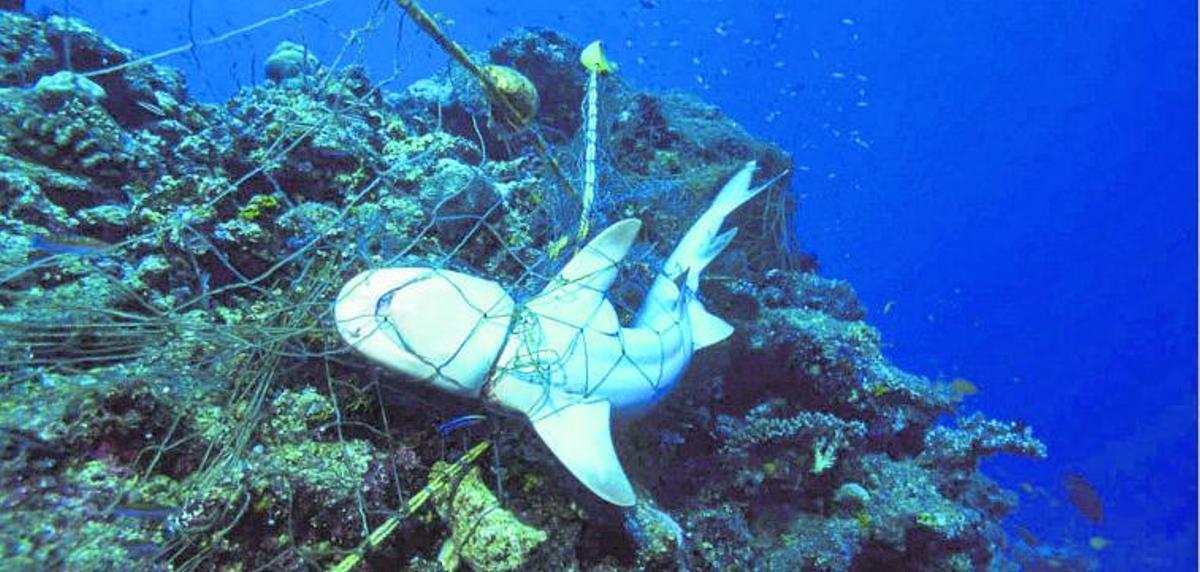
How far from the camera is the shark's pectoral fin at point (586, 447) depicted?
3123 mm

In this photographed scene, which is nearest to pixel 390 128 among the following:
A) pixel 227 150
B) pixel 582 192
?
pixel 227 150

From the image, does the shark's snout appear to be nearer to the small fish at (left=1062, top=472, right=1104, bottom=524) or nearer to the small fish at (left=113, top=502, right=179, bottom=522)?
the small fish at (left=113, top=502, right=179, bottom=522)

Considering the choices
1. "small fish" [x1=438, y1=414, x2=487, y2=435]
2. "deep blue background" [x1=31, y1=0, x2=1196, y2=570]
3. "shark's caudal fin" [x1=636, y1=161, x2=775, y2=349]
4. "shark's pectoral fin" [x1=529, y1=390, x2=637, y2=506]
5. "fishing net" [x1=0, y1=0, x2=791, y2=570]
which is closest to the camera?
"fishing net" [x1=0, y1=0, x2=791, y2=570]

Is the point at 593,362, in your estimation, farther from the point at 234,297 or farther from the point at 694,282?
the point at 234,297

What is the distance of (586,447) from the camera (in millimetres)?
3268

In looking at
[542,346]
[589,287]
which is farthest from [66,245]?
[589,287]

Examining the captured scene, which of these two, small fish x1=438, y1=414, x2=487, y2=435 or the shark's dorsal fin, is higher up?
the shark's dorsal fin

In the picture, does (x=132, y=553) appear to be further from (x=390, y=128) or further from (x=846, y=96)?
(x=846, y=96)

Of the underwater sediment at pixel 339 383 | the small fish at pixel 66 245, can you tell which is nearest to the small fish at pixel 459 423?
the underwater sediment at pixel 339 383

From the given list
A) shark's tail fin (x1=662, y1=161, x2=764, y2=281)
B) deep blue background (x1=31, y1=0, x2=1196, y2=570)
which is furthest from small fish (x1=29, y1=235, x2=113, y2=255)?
deep blue background (x1=31, y1=0, x2=1196, y2=570)

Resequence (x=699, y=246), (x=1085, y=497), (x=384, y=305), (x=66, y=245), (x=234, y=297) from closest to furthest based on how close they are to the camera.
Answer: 1. (x=384, y=305)
2. (x=66, y=245)
3. (x=234, y=297)
4. (x=699, y=246)
5. (x=1085, y=497)

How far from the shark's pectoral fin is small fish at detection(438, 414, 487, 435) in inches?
12.2

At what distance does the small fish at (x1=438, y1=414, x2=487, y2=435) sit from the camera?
10.6ft

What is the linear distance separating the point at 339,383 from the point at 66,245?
1885mm
